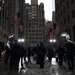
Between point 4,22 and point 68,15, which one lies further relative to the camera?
point 4,22

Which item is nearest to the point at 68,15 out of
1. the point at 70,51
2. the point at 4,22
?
the point at 4,22

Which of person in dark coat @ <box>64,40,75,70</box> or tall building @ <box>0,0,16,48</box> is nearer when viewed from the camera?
person in dark coat @ <box>64,40,75,70</box>

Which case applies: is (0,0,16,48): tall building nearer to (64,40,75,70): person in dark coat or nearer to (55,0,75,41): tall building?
(55,0,75,41): tall building

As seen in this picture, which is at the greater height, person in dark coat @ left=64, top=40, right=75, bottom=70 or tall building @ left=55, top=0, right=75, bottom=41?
tall building @ left=55, top=0, right=75, bottom=41

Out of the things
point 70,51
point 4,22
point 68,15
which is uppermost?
point 4,22

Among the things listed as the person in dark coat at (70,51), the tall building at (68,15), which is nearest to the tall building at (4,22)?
the tall building at (68,15)

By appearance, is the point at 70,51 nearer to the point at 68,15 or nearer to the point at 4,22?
the point at 68,15

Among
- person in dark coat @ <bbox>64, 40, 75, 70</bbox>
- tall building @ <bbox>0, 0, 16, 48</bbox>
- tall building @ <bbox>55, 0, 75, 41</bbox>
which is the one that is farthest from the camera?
tall building @ <bbox>0, 0, 16, 48</bbox>

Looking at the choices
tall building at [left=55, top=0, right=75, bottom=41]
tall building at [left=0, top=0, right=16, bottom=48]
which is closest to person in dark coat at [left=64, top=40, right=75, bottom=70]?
tall building at [left=55, top=0, right=75, bottom=41]

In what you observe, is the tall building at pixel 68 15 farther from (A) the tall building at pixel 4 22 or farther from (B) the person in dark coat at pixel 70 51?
(B) the person in dark coat at pixel 70 51

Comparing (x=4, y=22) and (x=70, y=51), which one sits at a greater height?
(x=4, y=22)

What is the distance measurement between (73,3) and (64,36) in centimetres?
3915

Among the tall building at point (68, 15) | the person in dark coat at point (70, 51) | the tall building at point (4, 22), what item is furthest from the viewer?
the tall building at point (4, 22)

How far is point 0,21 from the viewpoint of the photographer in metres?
68.4
